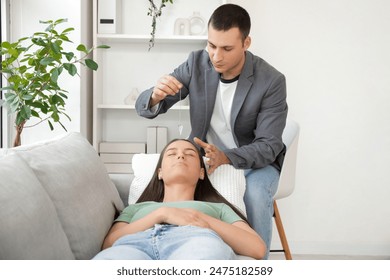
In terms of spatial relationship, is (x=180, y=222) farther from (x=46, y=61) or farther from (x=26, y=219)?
(x=46, y=61)

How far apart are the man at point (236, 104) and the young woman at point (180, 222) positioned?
179 mm

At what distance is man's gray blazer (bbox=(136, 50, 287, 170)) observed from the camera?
7.00ft

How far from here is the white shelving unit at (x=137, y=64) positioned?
332cm

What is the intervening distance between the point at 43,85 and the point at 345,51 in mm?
2109

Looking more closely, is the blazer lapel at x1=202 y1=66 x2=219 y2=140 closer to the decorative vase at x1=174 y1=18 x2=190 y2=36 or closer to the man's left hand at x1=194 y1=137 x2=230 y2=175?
the man's left hand at x1=194 y1=137 x2=230 y2=175

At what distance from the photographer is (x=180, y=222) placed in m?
1.54

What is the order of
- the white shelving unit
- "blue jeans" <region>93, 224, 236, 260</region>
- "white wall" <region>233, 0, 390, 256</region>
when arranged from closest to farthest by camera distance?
"blue jeans" <region>93, 224, 236, 260</region> → the white shelving unit → "white wall" <region>233, 0, 390, 256</region>

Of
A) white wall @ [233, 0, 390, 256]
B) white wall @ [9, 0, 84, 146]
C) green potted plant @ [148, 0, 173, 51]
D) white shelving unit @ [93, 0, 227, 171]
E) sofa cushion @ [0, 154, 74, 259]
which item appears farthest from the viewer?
white wall @ [233, 0, 390, 256]

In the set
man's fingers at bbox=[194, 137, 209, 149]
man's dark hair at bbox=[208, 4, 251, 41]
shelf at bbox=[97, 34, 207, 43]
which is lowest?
man's fingers at bbox=[194, 137, 209, 149]

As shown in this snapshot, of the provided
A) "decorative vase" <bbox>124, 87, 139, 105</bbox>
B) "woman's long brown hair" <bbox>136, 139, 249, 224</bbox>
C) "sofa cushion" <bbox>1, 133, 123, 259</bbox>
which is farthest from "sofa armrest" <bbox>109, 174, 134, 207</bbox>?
"decorative vase" <bbox>124, 87, 139, 105</bbox>

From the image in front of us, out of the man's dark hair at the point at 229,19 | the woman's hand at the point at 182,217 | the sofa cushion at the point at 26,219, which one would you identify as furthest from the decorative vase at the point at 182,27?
the sofa cushion at the point at 26,219

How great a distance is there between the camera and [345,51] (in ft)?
11.6

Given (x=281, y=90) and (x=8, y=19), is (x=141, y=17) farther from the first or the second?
(x=281, y=90)

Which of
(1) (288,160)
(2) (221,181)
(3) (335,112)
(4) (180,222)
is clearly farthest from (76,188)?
(3) (335,112)
